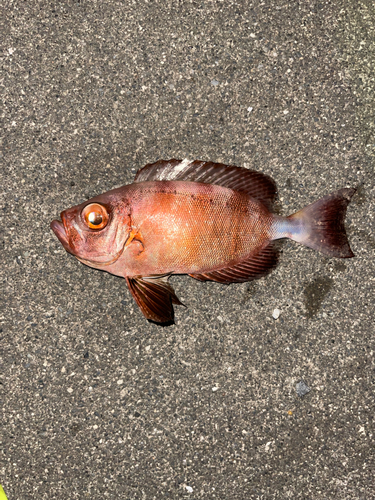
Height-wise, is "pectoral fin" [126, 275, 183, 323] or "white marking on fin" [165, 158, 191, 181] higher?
"white marking on fin" [165, 158, 191, 181]

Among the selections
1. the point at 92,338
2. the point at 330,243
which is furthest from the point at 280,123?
the point at 92,338

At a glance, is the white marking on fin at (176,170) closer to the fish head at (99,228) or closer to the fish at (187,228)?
the fish at (187,228)

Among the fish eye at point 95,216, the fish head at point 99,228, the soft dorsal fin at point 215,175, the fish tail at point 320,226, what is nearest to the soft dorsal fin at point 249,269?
the fish tail at point 320,226

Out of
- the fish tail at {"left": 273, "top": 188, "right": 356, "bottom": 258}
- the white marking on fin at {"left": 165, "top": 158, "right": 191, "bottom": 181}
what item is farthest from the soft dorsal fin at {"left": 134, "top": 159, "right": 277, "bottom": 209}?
the fish tail at {"left": 273, "top": 188, "right": 356, "bottom": 258}

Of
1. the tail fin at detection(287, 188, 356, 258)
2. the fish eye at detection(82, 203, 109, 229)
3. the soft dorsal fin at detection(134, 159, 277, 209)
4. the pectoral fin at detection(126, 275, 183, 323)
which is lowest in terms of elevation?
the tail fin at detection(287, 188, 356, 258)

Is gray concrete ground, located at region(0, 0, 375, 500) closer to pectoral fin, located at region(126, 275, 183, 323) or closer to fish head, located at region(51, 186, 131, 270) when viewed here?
pectoral fin, located at region(126, 275, 183, 323)
